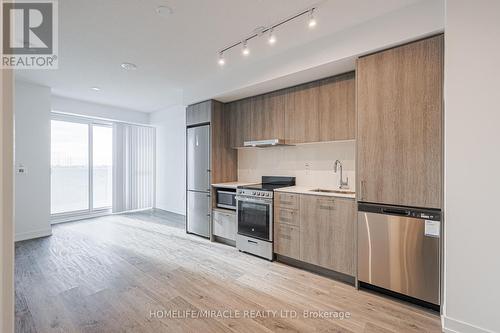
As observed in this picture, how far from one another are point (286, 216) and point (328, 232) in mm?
588

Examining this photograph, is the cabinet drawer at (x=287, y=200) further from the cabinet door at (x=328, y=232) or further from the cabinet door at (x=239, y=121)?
the cabinet door at (x=239, y=121)

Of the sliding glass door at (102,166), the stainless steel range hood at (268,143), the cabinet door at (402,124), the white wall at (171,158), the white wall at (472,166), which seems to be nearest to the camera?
the white wall at (472,166)

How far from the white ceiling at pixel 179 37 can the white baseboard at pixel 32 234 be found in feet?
8.89

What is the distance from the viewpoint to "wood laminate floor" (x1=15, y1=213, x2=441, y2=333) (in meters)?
1.96

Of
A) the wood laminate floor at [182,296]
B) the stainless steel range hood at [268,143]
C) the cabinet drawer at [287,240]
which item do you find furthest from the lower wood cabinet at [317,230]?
the stainless steel range hood at [268,143]

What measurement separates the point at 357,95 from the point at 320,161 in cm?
117

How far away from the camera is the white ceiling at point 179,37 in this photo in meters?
2.15

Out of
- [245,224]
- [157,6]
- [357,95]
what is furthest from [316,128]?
[157,6]

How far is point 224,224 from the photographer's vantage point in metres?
3.90

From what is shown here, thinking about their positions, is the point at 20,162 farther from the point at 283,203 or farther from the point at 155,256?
the point at 283,203

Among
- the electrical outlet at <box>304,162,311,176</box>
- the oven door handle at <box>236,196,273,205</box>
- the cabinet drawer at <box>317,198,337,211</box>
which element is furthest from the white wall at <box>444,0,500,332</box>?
the oven door handle at <box>236,196,273,205</box>

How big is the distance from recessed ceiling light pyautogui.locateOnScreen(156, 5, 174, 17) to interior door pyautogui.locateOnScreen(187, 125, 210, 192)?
201 cm

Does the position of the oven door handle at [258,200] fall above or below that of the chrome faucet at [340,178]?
below

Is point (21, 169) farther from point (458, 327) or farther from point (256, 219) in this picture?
point (458, 327)
